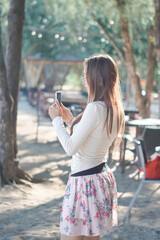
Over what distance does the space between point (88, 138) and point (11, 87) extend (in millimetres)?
4708

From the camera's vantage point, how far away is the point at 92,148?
8.13 ft

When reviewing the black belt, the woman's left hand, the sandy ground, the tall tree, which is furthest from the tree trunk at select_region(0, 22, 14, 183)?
the black belt

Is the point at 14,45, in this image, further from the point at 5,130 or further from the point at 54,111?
the point at 54,111

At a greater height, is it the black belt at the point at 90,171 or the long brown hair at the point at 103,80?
the long brown hair at the point at 103,80

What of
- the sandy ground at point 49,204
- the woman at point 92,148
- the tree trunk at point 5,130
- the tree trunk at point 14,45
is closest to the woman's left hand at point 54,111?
the woman at point 92,148

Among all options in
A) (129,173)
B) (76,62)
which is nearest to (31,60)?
(76,62)

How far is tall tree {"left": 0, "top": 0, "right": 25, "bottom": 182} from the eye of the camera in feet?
19.4

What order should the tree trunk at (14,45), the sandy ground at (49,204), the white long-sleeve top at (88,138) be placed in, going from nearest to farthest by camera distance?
the white long-sleeve top at (88,138), the sandy ground at (49,204), the tree trunk at (14,45)

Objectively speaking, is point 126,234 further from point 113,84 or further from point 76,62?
point 76,62

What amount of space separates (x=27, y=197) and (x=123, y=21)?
6.99 meters

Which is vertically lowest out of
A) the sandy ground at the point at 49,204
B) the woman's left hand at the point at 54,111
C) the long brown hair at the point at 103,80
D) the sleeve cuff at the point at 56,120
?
the sandy ground at the point at 49,204

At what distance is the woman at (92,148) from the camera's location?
7.87 feet

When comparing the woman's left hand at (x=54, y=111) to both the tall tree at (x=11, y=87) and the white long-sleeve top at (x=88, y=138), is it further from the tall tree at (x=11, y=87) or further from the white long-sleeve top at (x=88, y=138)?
the tall tree at (x=11, y=87)

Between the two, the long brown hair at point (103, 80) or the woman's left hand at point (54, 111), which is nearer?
the long brown hair at point (103, 80)
